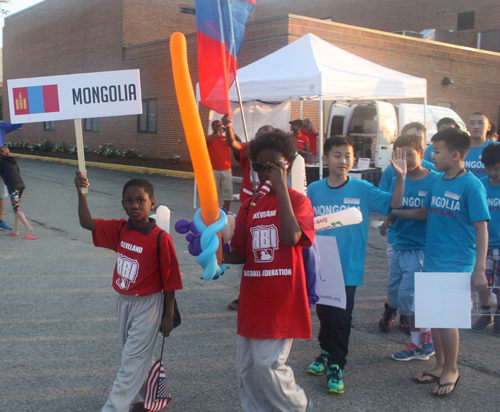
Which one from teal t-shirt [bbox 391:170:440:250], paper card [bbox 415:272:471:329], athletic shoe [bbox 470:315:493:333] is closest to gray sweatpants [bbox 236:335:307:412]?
paper card [bbox 415:272:471:329]

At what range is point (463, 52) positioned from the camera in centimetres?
2283

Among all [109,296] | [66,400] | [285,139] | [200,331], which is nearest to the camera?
[285,139]

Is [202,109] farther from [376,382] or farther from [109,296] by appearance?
[376,382]

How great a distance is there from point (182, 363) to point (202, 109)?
1520 cm

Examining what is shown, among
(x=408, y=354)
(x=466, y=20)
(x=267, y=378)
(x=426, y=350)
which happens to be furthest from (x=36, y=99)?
(x=466, y=20)

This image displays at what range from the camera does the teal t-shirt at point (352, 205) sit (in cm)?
341

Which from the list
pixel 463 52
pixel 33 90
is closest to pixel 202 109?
pixel 463 52

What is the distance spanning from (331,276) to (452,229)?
3.03 ft

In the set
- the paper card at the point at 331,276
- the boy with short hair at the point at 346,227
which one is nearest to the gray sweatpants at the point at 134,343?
the paper card at the point at 331,276

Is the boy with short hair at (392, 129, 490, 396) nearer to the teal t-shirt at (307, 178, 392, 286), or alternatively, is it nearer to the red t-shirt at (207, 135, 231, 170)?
the teal t-shirt at (307, 178, 392, 286)

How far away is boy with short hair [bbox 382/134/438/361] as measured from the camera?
3.83m

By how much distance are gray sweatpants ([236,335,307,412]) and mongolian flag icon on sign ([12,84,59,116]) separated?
2.15 m

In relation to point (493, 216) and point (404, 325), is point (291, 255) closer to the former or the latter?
point (404, 325)

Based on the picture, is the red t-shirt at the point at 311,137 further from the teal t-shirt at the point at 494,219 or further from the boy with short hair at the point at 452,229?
the boy with short hair at the point at 452,229
